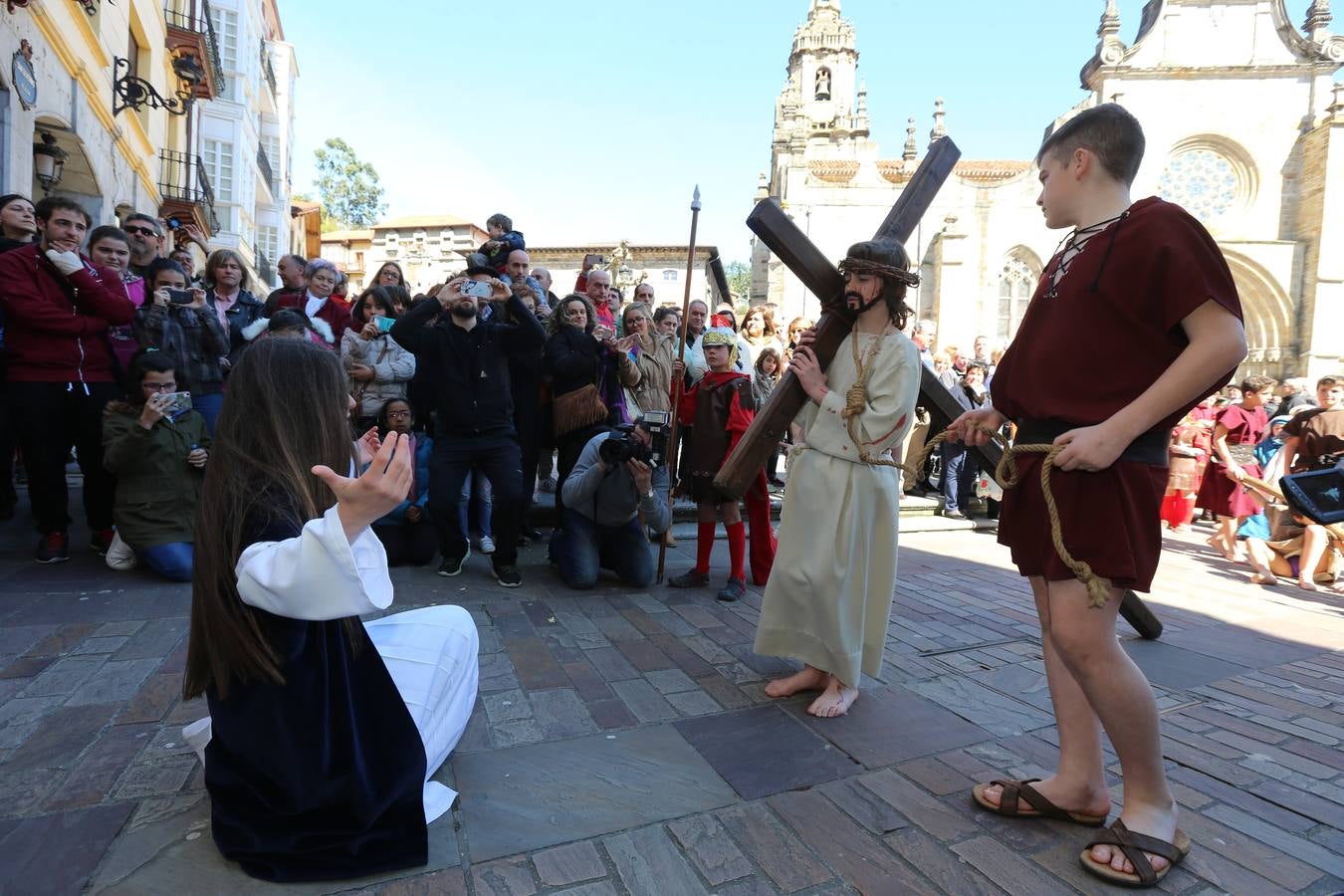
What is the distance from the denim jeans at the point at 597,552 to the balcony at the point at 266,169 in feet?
85.1

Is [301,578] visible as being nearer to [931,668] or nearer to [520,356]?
[931,668]

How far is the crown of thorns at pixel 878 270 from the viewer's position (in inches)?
120

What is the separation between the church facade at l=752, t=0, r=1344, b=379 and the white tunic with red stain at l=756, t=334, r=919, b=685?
29459mm

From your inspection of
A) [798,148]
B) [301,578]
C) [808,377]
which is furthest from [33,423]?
[798,148]

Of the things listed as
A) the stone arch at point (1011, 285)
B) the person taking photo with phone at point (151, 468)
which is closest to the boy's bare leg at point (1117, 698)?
the person taking photo with phone at point (151, 468)

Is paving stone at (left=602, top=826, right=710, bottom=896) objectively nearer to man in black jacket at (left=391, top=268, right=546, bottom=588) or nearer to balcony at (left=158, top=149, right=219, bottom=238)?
man in black jacket at (left=391, top=268, right=546, bottom=588)

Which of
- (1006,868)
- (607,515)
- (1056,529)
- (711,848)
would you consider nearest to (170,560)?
(607,515)

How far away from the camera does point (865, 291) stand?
3.13 meters

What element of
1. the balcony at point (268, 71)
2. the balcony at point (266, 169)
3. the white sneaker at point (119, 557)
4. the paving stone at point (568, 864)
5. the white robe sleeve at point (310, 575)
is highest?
the balcony at point (268, 71)

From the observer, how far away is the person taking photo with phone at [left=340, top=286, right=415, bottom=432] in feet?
17.8

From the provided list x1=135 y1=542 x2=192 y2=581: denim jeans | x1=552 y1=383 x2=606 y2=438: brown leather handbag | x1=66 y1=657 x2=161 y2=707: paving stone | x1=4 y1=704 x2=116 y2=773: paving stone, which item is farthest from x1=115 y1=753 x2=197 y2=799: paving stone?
x1=552 y1=383 x2=606 y2=438: brown leather handbag

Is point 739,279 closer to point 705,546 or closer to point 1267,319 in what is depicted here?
point 1267,319

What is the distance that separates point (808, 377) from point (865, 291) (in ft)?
1.41

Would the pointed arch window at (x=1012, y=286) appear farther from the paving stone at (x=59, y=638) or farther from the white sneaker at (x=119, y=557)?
the paving stone at (x=59, y=638)
